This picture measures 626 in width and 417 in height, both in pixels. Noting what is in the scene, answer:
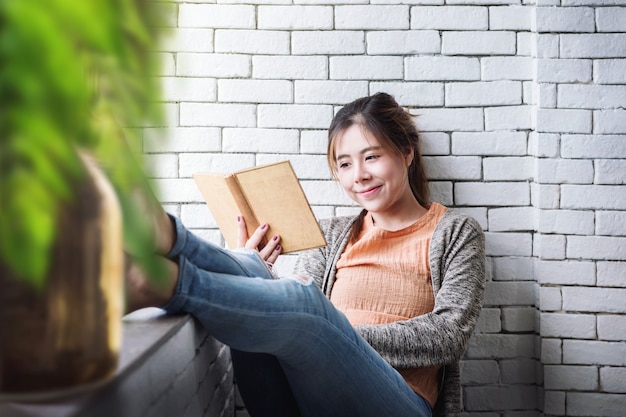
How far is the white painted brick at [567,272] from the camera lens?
76.2 inches

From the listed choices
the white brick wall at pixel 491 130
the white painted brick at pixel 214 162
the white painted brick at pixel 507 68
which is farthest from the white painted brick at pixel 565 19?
the white painted brick at pixel 214 162

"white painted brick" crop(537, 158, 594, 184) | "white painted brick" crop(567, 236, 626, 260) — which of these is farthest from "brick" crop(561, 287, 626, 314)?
"white painted brick" crop(537, 158, 594, 184)

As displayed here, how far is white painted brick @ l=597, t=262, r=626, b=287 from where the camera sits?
1.93 meters

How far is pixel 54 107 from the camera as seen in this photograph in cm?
33

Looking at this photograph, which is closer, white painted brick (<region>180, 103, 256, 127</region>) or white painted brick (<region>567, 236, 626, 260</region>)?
white painted brick (<region>567, 236, 626, 260</region>)

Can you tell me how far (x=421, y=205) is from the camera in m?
1.95

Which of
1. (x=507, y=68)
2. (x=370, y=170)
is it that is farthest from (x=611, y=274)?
Result: (x=370, y=170)

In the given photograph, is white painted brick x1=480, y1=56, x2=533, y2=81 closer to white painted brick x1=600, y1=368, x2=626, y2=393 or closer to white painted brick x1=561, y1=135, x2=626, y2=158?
white painted brick x1=561, y1=135, x2=626, y2=158

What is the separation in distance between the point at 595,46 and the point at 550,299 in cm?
84

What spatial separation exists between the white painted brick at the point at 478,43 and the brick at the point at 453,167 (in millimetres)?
359

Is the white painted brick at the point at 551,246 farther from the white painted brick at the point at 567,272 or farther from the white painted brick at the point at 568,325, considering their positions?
the white painted brick at the point at 568,325

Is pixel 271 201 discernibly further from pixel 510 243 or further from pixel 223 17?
pixel 510 243

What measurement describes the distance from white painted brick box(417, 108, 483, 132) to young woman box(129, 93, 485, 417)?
0.46 feet

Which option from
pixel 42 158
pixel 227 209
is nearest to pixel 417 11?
pixel 227 209
